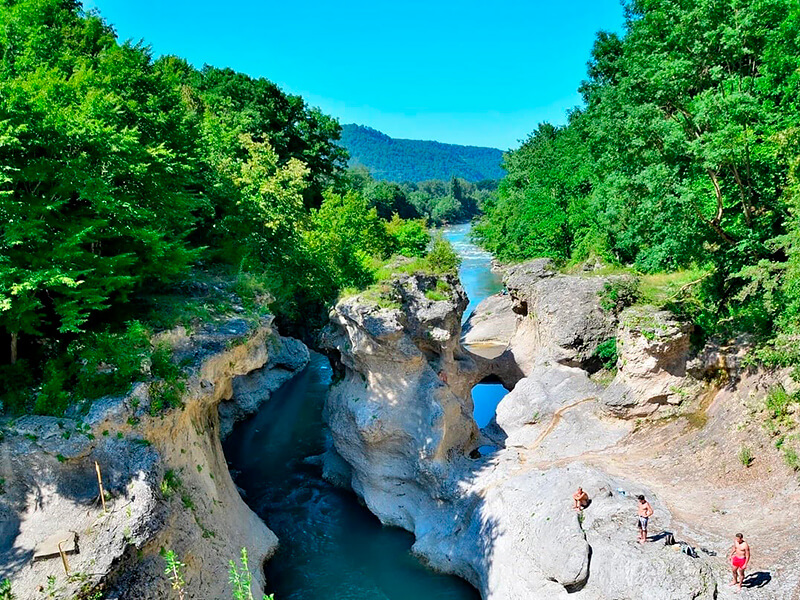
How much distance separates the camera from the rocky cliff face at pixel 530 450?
1305 centimetres

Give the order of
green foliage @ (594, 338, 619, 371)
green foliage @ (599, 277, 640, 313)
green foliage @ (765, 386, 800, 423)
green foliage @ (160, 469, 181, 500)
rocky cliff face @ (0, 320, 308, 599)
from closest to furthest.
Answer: rocky cliff face @ (0, 320, 308, 599), green foliage @ (160, 469, 181, 500), green foliage @ (765, 386, 800, 423), green foliage @ (594, 338, 619, 371), green foliage @ (599, 277, 640, 313)

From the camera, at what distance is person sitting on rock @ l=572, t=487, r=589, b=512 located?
14.3 metres

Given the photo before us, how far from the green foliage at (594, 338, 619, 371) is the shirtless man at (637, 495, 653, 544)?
8.90 meters

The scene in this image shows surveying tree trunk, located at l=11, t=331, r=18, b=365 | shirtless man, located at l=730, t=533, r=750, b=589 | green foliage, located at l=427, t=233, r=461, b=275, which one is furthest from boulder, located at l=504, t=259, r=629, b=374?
tree trunk, located at l=11, t=331, r=18, b=365

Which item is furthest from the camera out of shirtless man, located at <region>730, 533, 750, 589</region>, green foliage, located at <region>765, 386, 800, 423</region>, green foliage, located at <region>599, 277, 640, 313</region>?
green foliage, located at <region>599, 277, 640, 313</region>

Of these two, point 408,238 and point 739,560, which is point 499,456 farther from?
point 408,238

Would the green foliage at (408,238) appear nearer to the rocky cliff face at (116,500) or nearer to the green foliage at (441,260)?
the green foliage at (441,260)

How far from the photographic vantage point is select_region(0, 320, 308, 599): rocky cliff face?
407 inches

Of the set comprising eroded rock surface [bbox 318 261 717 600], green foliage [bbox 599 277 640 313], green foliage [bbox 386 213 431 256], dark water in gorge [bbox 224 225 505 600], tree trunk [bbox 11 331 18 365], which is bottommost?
dark water in gorge [bbox 224 225 505 600]

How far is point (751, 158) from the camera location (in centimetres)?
1490

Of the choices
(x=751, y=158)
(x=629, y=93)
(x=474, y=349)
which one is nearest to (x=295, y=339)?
(x=474, y=349)

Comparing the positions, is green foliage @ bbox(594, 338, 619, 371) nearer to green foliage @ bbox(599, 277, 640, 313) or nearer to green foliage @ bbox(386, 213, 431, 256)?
green foliage @ bbox(599, 277, 640, 313)

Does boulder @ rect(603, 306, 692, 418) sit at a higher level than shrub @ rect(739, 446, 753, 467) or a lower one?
higher

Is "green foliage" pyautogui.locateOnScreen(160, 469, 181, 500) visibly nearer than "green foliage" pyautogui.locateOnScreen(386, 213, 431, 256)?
Yes
